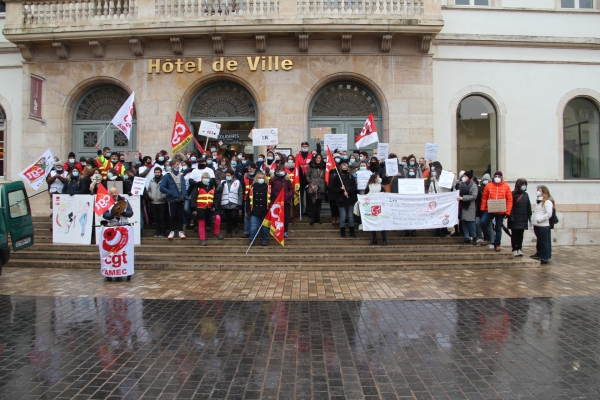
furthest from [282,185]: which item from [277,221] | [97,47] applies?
[97,47]

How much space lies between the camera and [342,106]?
16750 millimetres

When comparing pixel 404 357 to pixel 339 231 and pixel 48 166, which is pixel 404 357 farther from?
pixel 48 166

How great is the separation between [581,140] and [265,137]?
1151 cm

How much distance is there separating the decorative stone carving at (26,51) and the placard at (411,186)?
524 inches

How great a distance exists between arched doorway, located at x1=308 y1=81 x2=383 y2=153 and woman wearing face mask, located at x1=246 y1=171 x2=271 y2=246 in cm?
509

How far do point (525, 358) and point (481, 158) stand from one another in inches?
495

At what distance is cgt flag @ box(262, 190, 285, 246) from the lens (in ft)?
38.4

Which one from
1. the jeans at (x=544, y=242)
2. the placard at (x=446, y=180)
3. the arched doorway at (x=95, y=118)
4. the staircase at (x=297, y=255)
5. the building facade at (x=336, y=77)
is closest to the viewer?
the staircase at (x=297, y=255)

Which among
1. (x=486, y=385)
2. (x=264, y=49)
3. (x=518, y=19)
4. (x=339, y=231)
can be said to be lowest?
(x=486, y=385)

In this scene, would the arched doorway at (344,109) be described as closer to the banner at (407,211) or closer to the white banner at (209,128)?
the white banner at (209,128)

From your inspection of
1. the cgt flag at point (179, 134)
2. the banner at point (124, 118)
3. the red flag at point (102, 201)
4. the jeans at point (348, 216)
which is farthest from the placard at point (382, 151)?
the red flag at point (102, 201)

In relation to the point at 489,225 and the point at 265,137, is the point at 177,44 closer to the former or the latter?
the point at 265,137

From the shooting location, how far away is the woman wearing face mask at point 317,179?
13117 mm

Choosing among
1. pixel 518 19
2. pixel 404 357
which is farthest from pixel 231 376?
pixel 518 19
